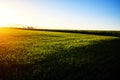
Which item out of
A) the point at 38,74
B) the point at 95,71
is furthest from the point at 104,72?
the point at 38,74

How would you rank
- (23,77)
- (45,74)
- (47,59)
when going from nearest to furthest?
1. (23,77)
2. (45,74)
3. (47,59)

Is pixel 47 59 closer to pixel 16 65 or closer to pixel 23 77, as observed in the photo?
pixel 16 65

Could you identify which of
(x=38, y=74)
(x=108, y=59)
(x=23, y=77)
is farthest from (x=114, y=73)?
(x=23, y=77)

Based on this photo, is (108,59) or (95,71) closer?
(95,71)

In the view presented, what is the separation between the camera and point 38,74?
12398 millimetres

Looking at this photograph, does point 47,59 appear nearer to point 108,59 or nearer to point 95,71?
point 95,71

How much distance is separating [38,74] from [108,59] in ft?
28.0

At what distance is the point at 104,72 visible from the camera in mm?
14672

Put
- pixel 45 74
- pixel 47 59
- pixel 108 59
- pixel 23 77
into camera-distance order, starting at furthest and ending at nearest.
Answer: pixel 108 59, pixel 47 59, pixel 45 74, pixel 23 77

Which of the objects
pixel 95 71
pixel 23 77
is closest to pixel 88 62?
pixel 95 71

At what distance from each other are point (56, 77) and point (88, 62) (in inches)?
200

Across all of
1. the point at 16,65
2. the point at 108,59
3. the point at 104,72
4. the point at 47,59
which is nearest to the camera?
the point at 16,65

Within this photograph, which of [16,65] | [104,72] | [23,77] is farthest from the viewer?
[104,72]

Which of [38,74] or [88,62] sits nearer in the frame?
[38,74]
